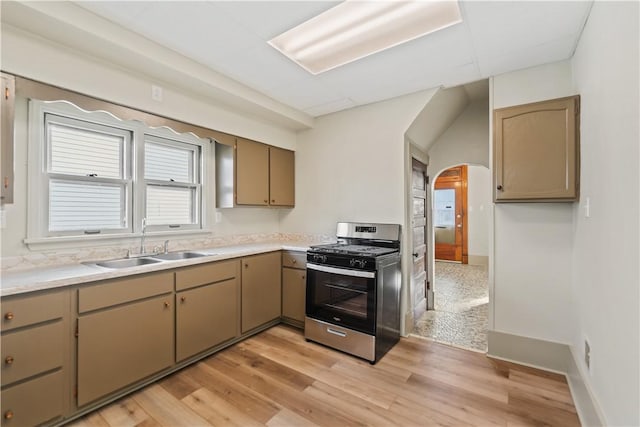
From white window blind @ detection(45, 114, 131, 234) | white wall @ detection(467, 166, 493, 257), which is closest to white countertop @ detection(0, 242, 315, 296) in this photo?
white window blind @ detection(45, 114, 131, 234)

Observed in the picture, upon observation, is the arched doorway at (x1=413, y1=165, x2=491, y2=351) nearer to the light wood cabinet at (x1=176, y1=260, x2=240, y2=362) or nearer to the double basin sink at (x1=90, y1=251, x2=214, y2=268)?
the light wood cabinet at (x1=176, y1=260, x2=240, y2=362)

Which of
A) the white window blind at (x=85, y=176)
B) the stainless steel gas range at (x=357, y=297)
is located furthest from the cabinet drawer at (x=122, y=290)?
the stainless steel gas range at (x=357, y=297)

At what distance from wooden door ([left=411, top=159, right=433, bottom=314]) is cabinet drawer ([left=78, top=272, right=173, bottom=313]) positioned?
2514mm

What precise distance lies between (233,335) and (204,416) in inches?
37.6

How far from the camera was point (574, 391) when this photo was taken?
203cm

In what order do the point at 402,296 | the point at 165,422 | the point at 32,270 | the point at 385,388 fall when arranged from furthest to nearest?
the point at 402,296 → the point at 385,388 → the point at 32,270 → the point at 165,422

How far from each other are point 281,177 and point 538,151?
272 centimetres

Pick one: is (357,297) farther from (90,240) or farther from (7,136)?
(7,136)

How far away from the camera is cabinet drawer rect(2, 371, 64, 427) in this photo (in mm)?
1532

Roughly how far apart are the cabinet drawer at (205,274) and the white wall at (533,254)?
2.47 m

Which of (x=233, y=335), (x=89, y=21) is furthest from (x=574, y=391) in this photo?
(x=89, y=21)

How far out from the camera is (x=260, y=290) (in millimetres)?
3084

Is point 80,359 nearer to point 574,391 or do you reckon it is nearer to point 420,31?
point 420,31

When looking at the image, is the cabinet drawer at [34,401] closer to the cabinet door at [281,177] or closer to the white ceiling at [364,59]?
the white ceiling at [364,59]
